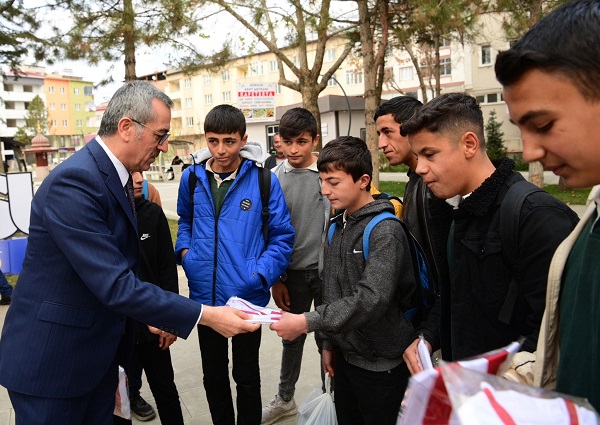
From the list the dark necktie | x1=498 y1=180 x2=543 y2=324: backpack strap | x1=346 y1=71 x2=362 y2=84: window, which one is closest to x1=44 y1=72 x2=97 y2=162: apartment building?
x1=346 y1=71 x2=362 y2=84: window

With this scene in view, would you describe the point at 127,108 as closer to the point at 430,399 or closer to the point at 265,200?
the point at 265,200

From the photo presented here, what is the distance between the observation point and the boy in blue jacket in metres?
3.01

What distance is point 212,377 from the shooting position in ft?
10.3

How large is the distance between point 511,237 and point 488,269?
15 centimetres

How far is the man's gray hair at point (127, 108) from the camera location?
7.54 feet

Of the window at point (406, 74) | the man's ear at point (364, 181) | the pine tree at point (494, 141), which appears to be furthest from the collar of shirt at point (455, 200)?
the window at point (406, 74)

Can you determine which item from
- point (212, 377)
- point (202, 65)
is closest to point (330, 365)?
point (212, 377)

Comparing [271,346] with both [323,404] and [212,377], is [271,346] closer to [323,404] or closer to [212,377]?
[212,377]

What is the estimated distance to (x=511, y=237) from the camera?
5.51 feet

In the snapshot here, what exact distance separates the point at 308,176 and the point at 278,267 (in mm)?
806

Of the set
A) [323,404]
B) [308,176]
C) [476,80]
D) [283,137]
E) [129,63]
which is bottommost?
[323,404]

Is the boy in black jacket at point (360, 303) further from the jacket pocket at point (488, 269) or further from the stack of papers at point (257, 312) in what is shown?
the jacket pocket at point (488, 269)

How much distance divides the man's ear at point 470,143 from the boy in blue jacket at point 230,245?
1.40m

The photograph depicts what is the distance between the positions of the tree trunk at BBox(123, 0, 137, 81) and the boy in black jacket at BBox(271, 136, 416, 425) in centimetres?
706
